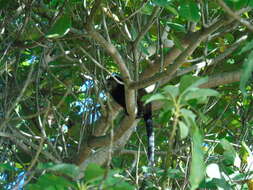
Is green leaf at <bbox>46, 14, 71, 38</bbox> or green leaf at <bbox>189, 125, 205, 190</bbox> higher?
green leaf at <bbox>46, 14, 71, 38</bbox>

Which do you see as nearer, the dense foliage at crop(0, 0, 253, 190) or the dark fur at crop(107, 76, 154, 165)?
the dense foliage at crop(0, 0, 253, 190)

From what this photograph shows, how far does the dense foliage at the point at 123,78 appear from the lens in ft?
8.00

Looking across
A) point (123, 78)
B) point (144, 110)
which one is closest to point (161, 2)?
point (123, 78)

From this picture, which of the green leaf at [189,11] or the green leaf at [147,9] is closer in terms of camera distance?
the green leaf at [189,11]

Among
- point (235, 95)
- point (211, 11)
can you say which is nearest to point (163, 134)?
point (235, 95)

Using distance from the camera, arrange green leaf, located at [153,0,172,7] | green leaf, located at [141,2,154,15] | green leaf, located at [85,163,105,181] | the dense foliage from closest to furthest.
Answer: green leaf, located at [85,163,105,181] < green leaf, located at [153,0,172,7] < the dense foliage < green leaf, located at [141,2,154,15]

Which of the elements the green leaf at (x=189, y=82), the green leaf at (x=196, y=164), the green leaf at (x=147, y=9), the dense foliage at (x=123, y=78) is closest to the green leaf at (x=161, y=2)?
the dense foliage at (x=123, y=78)

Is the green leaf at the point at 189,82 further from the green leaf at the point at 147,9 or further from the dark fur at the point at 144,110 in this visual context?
the dark fur at the point at 144,110

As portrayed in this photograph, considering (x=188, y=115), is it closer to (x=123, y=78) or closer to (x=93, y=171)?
(x=93, y=171)

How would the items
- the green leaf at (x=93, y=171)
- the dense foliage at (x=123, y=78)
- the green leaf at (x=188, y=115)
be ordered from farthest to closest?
the dense foliage at (x=123, y=78) < the green leaf at (x=93, y=171) < the green leaf at (x=188, y=115)

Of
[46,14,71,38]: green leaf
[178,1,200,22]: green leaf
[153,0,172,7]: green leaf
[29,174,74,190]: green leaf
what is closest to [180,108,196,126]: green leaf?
[29,174,74,190]: green leaf

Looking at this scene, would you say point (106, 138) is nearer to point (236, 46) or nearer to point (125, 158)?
point (125, 158)

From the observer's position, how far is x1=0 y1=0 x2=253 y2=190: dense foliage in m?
2.44

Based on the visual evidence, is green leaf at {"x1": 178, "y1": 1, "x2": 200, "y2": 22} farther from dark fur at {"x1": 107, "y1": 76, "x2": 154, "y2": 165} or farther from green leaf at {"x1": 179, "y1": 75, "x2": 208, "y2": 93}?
green leaf at {"x1": 179, "y1": 75, "x2": 208, "y2": 93}
